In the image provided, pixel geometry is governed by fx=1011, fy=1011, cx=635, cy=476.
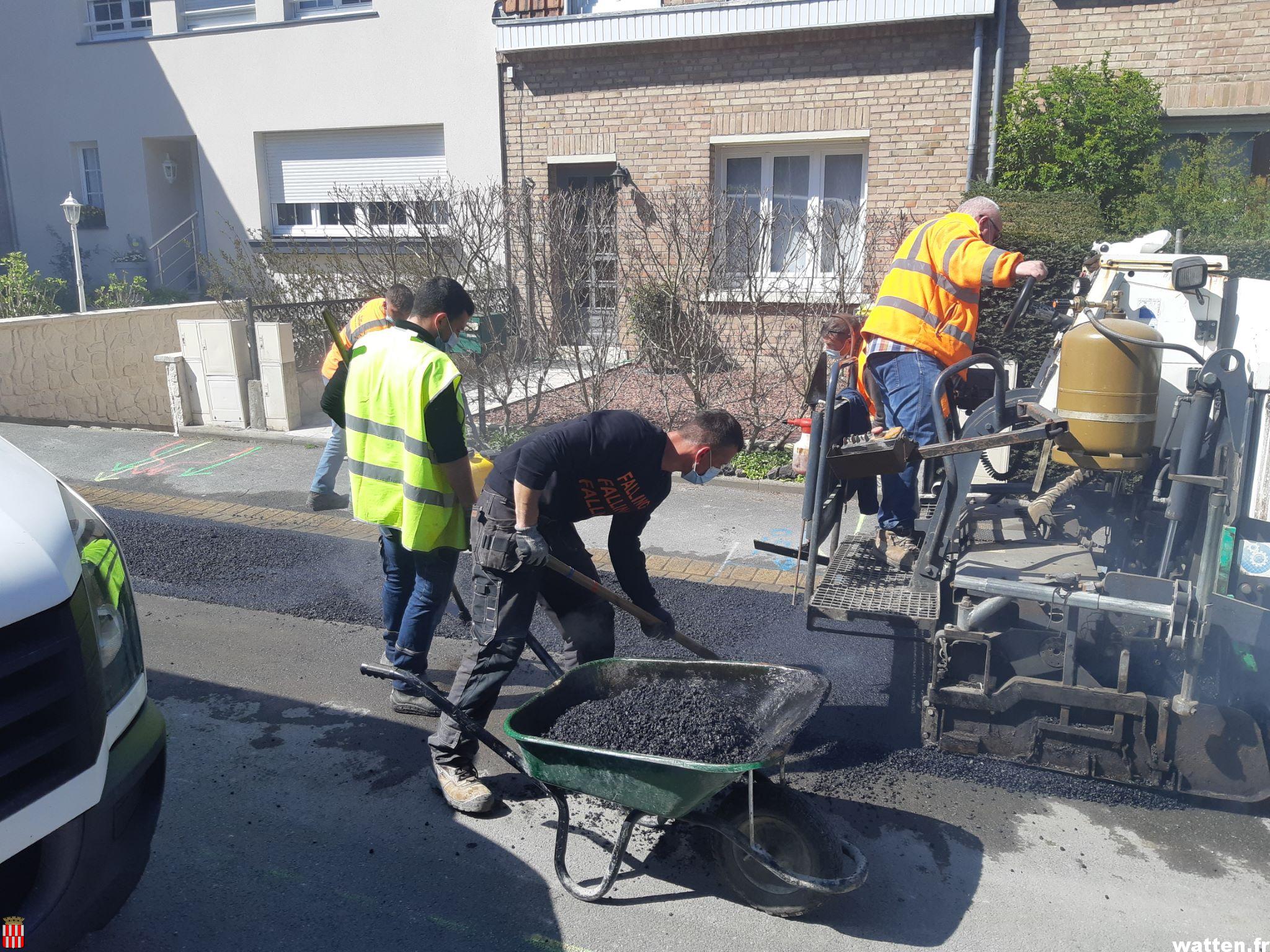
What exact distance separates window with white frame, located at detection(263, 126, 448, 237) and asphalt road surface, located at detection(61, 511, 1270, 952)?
10581mm

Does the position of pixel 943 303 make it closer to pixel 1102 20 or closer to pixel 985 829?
pixel 985 829

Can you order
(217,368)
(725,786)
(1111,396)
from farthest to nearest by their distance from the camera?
(217,368) → (1111,396) → (725,786)

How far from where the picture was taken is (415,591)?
13.9ft

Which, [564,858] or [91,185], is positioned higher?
[91,185]

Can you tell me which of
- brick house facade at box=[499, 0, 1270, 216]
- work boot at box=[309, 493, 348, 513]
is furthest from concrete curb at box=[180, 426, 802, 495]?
brick house facade at box=[499, 0, 1270, 216]

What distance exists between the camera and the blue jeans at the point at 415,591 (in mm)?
4227

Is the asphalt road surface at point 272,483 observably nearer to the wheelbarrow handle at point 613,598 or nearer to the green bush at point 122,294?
the wheelbarrow handle at point 613,598

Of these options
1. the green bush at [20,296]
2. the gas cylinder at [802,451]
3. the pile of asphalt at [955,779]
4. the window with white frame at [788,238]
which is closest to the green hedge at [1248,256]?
the window with white frame at [788,238]

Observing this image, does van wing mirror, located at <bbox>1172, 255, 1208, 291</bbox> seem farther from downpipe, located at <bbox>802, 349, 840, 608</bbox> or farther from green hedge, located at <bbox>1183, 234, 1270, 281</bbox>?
green hedge, located at <bbox>1183, 234, 1270, 281</bbox>

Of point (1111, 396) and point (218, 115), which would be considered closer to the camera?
point (1111, 396)

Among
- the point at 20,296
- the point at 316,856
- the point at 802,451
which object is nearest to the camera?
the point at 316,856

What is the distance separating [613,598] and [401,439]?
1.07 meters

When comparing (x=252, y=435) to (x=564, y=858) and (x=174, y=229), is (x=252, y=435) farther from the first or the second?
(x=174, y=229)

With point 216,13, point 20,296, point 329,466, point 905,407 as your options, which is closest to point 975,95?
point 905,407
